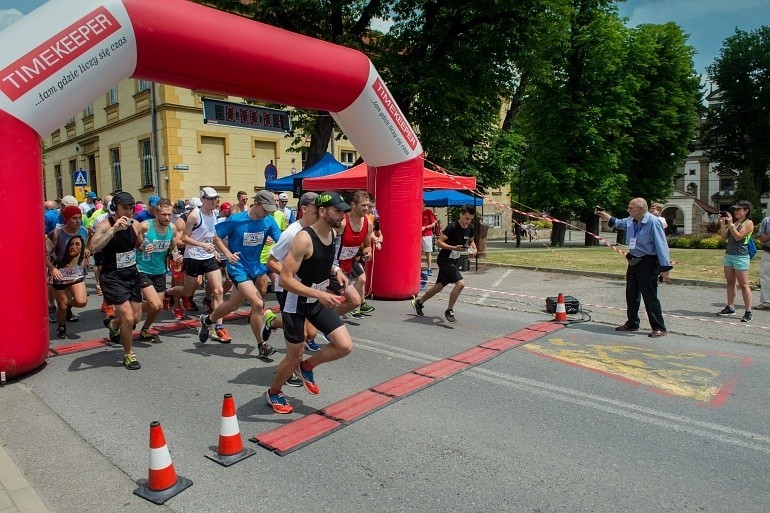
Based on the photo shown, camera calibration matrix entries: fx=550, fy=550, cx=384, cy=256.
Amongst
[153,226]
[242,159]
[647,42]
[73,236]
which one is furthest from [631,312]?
[647,42]

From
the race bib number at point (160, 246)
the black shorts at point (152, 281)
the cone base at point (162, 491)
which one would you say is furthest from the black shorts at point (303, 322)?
the race bib number at point (160, 246)

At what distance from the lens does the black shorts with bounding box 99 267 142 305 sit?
6.07 metres

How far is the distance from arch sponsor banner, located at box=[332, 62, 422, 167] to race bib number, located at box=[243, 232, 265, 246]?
317 centimetres

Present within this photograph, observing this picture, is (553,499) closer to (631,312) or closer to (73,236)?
(631,312)

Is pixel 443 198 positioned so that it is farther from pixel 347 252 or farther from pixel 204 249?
pixel 204 249

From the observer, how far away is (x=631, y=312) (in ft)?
25.4

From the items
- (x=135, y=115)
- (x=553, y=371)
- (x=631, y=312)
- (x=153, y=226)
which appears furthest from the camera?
(x=135, y=115)

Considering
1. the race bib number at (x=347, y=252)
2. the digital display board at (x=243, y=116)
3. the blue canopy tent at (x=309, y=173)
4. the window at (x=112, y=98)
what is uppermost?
the window at (x=112, y=98)

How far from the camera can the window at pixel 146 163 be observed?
2619 centimetres

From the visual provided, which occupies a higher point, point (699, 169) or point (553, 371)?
point (699, 169)

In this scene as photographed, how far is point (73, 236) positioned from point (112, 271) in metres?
1.67

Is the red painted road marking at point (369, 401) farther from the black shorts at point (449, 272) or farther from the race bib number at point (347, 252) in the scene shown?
the race bib number at point (347, 252)

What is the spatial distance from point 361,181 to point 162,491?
32.4 ft

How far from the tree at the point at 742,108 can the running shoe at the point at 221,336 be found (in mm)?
54106
